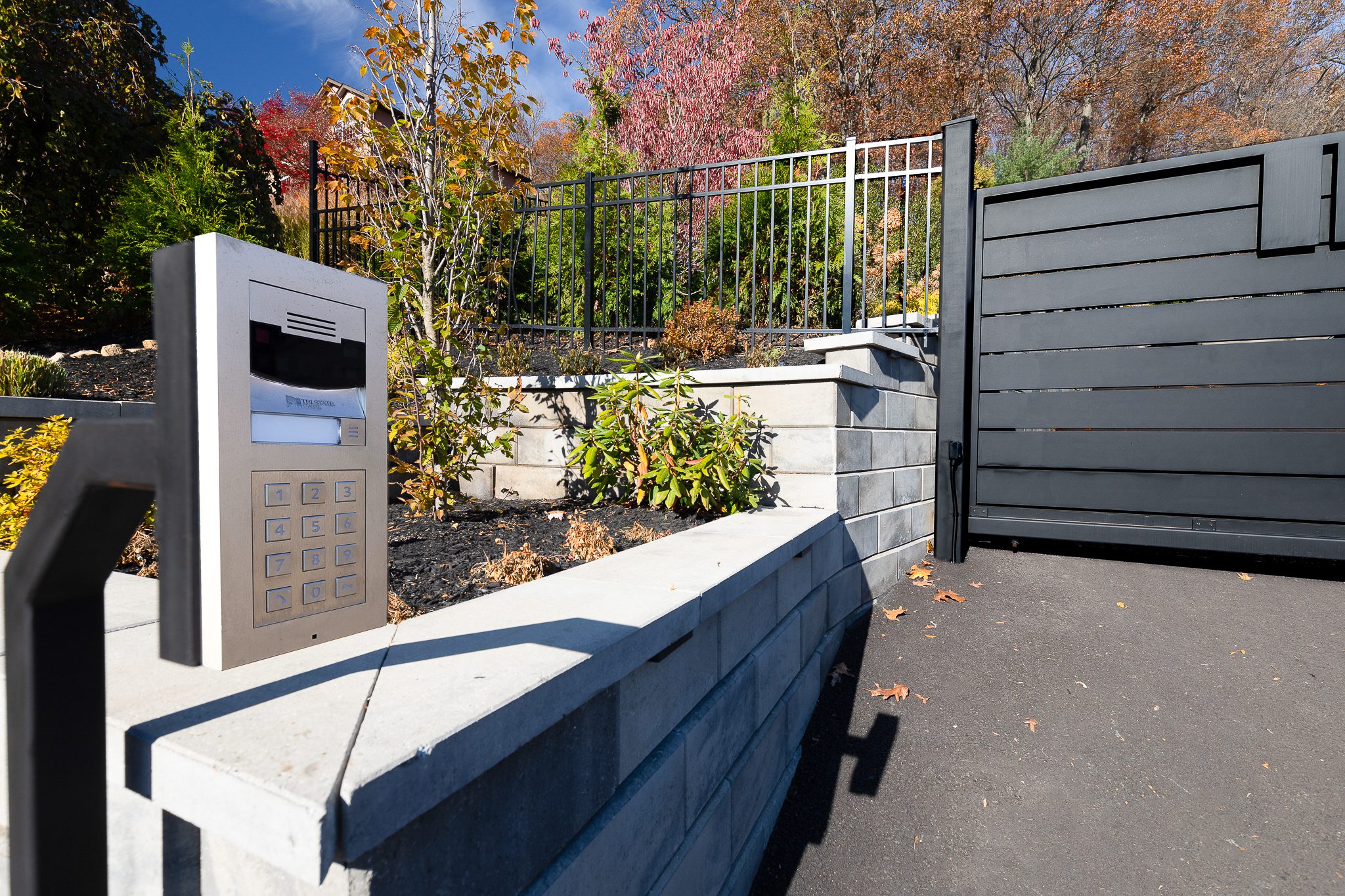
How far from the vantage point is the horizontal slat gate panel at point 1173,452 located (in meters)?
4.04

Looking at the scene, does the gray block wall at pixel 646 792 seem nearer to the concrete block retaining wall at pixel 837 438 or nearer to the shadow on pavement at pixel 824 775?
the shadow on pavement at pixel 824 775

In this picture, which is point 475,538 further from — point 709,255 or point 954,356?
point 709,255

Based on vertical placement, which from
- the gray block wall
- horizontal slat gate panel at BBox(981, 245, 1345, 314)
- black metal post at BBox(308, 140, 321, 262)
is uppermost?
black metal post at BBox(308, 140, 321, 262)

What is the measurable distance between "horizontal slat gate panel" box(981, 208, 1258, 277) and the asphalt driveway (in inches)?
84.4

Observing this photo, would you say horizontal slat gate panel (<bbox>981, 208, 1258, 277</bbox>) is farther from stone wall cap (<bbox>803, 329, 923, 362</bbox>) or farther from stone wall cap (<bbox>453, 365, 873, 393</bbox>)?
stone wall cap (<bbox>453, 365, 873, 393</bbox>)

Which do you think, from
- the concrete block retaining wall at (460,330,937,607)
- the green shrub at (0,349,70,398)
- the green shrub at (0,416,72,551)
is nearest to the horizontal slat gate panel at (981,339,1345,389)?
the concrete block retaining wall at (460,330,937,607)

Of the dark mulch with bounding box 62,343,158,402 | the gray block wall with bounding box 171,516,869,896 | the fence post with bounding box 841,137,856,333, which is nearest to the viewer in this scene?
the gray block wall with bounding box 171,516,869,896

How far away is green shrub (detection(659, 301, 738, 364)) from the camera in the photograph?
481 centimetres

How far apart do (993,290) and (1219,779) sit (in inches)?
127

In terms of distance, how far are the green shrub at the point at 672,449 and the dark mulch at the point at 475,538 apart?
0.60ft

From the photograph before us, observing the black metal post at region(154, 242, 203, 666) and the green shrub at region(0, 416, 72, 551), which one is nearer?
the black metal post at region(154, 242, 203, 666)

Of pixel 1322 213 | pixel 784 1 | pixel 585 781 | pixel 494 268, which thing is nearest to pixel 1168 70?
pixel 784 1

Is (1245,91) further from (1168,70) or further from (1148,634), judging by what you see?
(1148,634)

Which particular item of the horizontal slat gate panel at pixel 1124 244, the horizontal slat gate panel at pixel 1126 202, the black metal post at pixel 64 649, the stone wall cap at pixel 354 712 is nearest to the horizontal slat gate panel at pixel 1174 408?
the horizontal slat gate panel at pixel 1124 244
